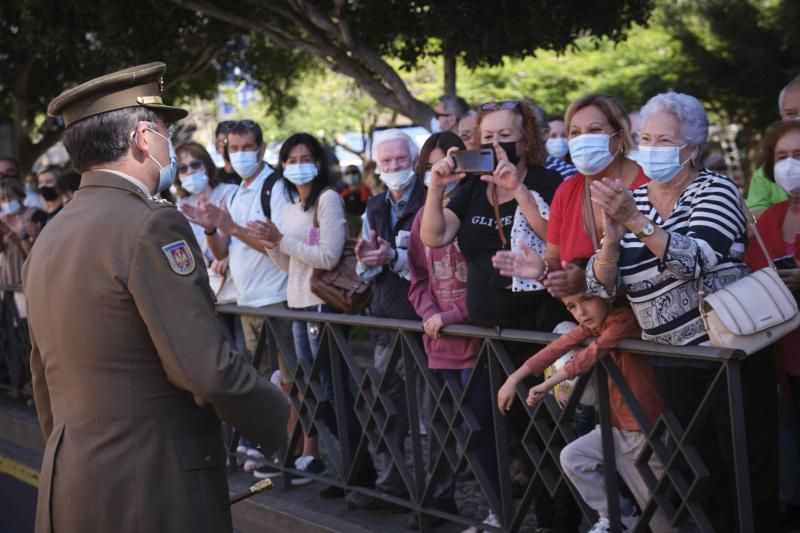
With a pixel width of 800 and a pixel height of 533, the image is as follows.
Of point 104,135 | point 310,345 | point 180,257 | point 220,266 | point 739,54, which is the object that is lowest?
point 310,345

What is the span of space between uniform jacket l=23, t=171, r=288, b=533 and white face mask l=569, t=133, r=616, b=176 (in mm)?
1836

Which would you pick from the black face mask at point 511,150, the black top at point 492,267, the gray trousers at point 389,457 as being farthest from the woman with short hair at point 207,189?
the black face mask at point 511,150

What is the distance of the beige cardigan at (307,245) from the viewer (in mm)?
6328

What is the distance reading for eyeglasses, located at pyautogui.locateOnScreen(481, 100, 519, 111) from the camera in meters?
5.21

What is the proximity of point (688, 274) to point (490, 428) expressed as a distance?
1.58m

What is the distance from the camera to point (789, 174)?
4.96 m

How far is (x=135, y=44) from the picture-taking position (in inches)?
568

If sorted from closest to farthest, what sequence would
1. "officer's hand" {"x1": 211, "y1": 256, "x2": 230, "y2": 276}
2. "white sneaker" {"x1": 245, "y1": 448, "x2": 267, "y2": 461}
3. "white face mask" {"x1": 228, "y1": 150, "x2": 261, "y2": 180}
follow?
"white sneaker" {"x1": 245, "y1": 448, "x2": 267, "y2": 461}, "white face mask" {"x1": 228, "y1": 150, "x2": 261, "y2": 180}, "officer's hand" {"x1": 211, "y1": 256, "x2": 230, "y2": 276}

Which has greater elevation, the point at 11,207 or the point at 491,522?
the point at 11,207

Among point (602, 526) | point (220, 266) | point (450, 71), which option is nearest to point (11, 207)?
point (220, 266)

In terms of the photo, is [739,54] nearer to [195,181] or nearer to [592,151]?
[195,181]

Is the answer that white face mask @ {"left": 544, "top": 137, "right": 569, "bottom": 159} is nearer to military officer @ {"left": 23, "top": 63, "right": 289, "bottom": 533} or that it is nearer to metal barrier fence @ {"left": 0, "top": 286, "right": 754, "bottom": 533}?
metal barrier fence @ {"left": 0, "top": 286, "right": 754, "bottom": 533}

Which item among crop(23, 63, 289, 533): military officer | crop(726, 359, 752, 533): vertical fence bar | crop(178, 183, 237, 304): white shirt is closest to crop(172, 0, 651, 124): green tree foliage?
crop(178, 183, 237, 304): white shirt

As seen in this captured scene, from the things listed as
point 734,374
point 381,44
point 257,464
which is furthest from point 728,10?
point 734,374
